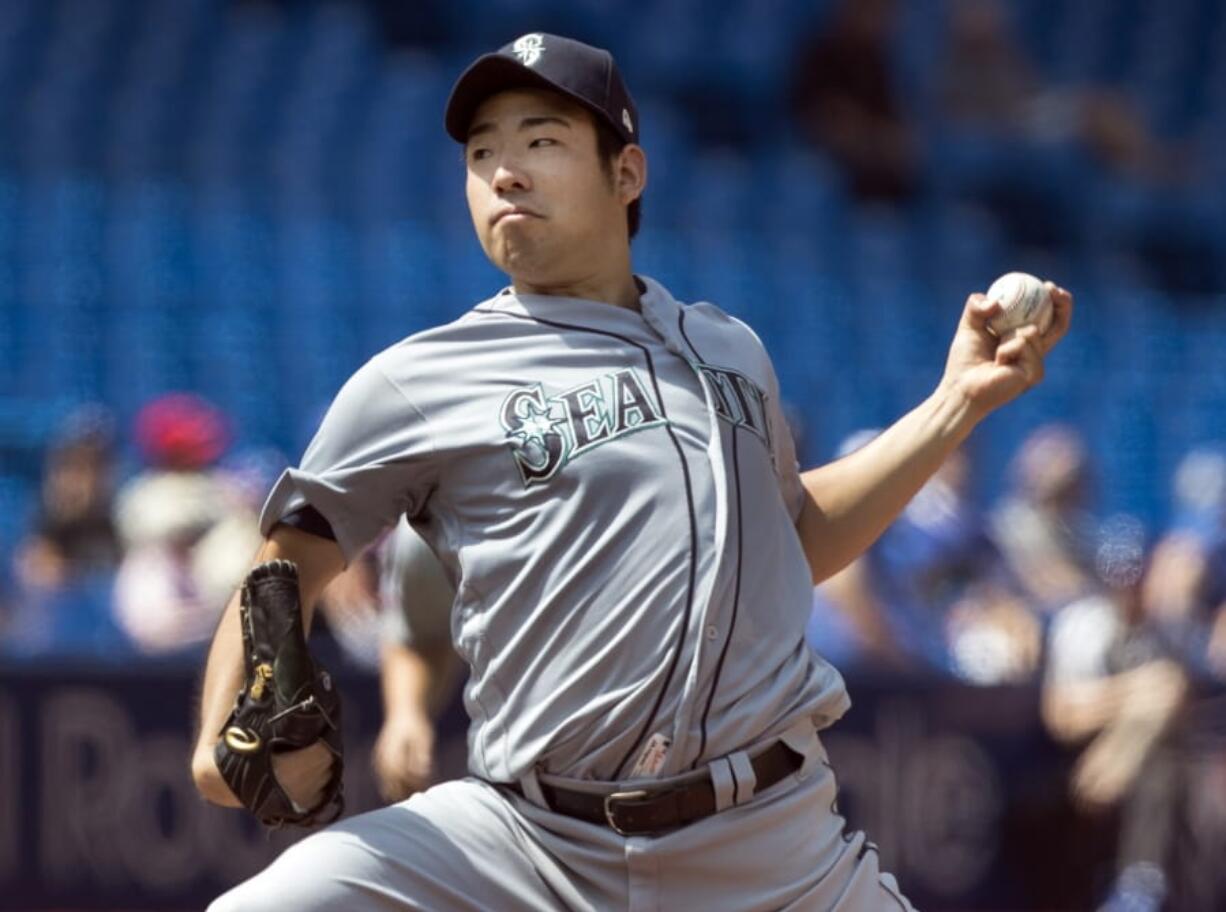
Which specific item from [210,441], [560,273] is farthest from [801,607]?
[210,441]

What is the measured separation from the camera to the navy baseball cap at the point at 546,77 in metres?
3.38

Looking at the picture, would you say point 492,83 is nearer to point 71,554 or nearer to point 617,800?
point 617,800

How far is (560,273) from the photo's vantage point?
3.46 metres

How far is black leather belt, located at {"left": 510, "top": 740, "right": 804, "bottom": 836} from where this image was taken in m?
3.20

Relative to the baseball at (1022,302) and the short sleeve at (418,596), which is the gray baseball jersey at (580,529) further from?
the short sleeve at (418,596)

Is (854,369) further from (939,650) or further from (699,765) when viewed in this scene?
(699,765)

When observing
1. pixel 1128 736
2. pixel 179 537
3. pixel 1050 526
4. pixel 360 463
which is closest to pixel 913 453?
pixel 360 463

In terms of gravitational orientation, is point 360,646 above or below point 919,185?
below

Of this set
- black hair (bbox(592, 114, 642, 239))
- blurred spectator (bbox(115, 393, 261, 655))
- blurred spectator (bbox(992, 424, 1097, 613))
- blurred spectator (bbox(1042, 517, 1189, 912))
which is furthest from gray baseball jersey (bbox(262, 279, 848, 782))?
blurred spectator (bbox(992, 424, 1097, 613))

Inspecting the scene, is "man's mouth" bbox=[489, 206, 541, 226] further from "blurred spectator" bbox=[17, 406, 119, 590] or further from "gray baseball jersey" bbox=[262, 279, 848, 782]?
"blurred spectator" bbox=[17, 406, 119, 590]

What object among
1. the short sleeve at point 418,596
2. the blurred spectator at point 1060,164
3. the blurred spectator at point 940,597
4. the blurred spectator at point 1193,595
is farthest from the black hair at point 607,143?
the blurred spectator at point 1060,164

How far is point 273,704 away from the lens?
3092mm

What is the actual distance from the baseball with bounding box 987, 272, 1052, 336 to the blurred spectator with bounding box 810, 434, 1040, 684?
15.8 feet

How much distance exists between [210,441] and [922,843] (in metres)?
3.07
